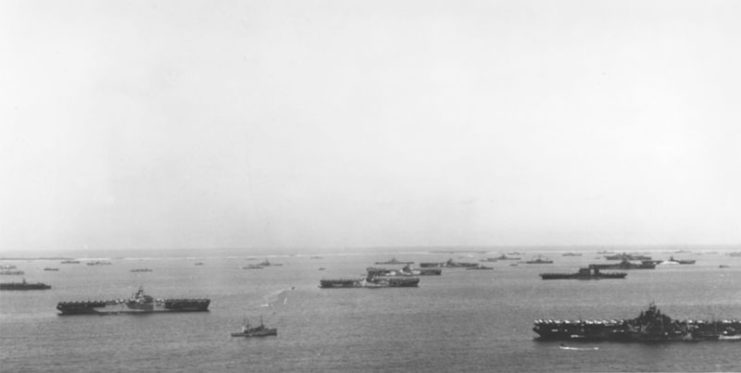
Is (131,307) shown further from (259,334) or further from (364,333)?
(364,333)

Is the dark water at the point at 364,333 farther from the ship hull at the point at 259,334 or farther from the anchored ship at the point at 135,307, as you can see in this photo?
the anchored ship at the point at 135,307

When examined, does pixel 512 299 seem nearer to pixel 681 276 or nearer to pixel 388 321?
pixel 388 321

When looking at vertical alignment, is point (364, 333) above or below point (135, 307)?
below

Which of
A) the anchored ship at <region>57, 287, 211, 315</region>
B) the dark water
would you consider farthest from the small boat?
the anchored ship at <region>57, 287, 211, 315</region>

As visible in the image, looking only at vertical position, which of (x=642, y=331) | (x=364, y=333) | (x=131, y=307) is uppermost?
(x=642, y=331)

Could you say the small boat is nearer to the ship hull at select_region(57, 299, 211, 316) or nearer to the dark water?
the dark water

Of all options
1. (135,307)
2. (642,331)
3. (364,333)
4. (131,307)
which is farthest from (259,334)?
(642,331)

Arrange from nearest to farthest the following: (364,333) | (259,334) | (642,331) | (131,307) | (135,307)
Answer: (642,331)
(259,334)
(364,333)
(135,307)
(131,307)

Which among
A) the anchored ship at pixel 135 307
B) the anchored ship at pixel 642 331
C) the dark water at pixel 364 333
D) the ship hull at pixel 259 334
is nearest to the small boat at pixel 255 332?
the ship hull at pixel 259 334
